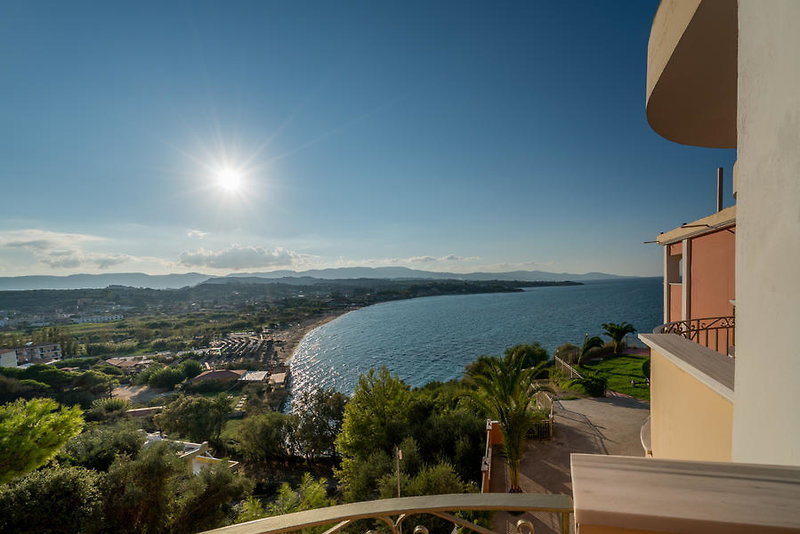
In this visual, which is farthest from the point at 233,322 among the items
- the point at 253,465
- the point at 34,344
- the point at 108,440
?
the point at 108,440

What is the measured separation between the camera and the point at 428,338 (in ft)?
216

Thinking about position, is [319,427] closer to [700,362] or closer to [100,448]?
[100,448]

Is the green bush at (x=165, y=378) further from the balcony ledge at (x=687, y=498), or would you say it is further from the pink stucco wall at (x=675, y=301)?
the balcony ledge at (x=687, y=498)

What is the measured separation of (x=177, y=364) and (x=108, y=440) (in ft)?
157

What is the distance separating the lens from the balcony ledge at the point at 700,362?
2.59 m

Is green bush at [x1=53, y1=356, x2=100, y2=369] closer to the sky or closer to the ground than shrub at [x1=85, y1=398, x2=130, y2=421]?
closer to the ground

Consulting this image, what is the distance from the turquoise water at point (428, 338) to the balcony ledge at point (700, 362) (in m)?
36.2

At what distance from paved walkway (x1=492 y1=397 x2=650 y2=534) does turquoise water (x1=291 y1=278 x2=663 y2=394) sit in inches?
1013

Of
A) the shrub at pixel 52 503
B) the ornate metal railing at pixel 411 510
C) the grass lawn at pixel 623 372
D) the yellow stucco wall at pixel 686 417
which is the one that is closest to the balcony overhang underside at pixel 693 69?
the yellow stucco wall at pixel 686 417

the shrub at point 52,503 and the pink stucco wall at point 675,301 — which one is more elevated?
the pink stucco wall at point 675,301

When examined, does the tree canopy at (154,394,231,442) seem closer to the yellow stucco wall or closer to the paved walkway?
the paved walkway

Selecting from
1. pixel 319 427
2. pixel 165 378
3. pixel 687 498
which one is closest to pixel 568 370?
pixel 319 427

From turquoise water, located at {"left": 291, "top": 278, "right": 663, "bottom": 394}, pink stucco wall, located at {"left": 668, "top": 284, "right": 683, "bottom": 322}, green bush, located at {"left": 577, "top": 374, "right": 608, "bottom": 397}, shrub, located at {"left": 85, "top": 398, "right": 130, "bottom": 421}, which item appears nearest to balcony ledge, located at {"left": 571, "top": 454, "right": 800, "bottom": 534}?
pink stucco wall, located at {"left": 668, "top": 284, "right": 683, "bottom": 322}

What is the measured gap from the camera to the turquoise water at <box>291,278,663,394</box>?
45562 mm
